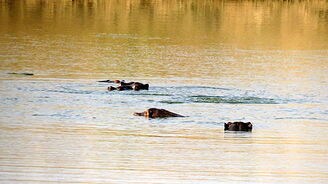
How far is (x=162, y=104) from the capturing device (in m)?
23.7

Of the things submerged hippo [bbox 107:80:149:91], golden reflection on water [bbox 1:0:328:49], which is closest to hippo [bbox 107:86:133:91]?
submerged hippo [bbox 107:80:149:91]

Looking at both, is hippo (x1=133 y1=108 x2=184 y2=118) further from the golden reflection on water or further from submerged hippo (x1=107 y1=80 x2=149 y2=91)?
the golden reflection on water

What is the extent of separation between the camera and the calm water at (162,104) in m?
15.5

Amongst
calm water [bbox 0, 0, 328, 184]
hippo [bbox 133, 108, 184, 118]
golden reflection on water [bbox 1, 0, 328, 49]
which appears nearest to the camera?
calm water [bbox 0, 0, 328, 184]

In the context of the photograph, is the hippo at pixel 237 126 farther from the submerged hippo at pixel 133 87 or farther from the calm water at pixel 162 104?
the submerged hippo at pixel 133 87

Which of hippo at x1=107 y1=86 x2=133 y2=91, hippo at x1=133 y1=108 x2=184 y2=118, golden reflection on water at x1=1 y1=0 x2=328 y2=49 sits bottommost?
golden reflection on water at x1=1 y1=0 x2=328 y2=49

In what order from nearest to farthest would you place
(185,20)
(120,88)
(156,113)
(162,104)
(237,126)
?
(237,126), (156,113), (162,104), (120,88), (185,20)

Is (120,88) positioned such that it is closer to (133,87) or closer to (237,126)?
(133,87)

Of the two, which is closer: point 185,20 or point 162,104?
point 162,104

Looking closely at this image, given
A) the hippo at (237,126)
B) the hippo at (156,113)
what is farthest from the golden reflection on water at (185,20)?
the hippo at (237,126)

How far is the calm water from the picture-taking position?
50.9 feet

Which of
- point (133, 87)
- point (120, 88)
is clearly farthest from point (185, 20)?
point (120, 88)

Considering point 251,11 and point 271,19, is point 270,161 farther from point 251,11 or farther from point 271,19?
point 251,11

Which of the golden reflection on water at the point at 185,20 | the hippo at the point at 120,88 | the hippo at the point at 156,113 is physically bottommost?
the golden reflection on water at the point at 185,20
